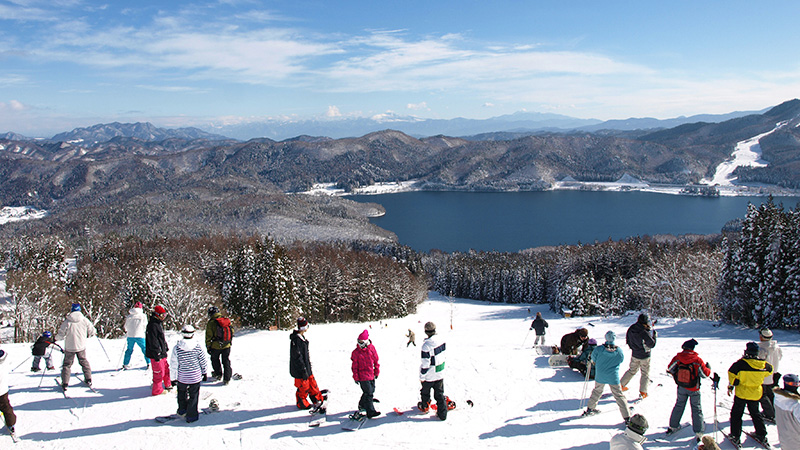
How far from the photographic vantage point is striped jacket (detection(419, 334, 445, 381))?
25.6 ft

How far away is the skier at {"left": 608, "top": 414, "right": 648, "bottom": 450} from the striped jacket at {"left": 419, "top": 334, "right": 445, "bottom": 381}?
3176 mm

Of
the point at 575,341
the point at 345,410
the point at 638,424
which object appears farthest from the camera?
the point at 575,341

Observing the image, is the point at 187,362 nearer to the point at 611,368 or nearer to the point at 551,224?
the point at 611,368

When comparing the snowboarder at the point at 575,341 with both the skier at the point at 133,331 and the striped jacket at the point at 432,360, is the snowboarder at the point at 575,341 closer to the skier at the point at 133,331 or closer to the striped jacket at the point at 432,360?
the striped jacket at the point at 432,360

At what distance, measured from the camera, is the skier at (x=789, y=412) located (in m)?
6.02

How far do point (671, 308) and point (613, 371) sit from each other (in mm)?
29642

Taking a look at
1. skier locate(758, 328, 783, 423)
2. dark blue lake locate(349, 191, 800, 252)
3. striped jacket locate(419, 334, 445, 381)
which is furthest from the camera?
dark blue lake locate(349, 191, 800, 252)

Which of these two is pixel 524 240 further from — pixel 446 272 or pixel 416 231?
pixel 446 272

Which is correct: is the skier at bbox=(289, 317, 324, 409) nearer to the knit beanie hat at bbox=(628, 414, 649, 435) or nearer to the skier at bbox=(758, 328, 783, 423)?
the knit beanie hat at bbox=(628, 414, 649, 435)

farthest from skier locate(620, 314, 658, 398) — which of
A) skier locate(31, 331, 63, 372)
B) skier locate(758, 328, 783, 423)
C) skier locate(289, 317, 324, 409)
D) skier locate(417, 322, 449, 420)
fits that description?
skier locate(31, 331, 63, 372)

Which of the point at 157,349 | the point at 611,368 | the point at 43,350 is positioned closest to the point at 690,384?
the point at 611,368

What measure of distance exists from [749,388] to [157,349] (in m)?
10.8

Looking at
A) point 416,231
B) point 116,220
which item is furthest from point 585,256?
point 116,220

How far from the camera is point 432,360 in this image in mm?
7836
